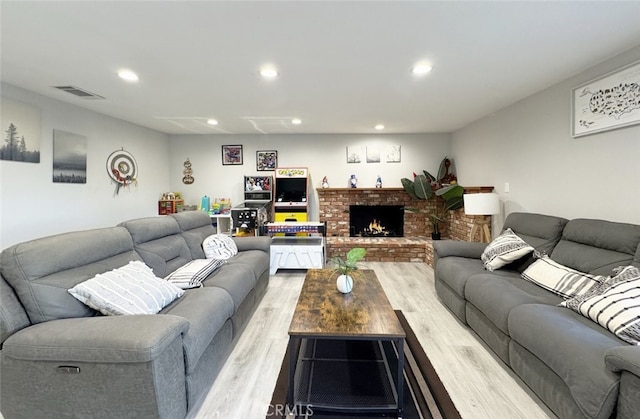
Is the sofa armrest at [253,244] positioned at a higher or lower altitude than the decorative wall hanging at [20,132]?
lower

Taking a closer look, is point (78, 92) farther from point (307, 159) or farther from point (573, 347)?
point (573, 347)

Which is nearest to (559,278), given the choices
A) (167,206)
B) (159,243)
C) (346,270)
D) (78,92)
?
(346,270)

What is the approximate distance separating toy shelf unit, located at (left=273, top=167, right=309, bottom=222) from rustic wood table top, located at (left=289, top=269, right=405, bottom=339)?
107 inches

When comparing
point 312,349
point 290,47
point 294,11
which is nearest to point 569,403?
point 312,349

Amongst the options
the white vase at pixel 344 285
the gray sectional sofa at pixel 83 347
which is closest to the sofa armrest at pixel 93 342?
the gray sectional sofa at pixel 83 347

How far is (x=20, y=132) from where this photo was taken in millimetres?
2896

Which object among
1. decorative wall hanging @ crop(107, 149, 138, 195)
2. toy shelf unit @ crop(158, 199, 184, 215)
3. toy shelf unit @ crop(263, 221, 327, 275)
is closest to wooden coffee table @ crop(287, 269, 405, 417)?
toy shelf unit @ crop(263, 221, 327, 275)

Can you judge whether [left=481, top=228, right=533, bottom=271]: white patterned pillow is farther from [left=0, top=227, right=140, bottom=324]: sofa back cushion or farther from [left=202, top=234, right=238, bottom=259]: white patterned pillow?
[left=0, top=227, right=140, bottom=324]: sofa back cushion

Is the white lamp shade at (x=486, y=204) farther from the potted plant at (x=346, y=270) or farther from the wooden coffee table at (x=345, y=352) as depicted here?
the potted plant at (x=346, y=270)

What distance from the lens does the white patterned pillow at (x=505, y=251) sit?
102 inches

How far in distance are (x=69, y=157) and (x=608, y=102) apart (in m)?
5.58

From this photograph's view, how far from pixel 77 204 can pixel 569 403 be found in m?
4.99

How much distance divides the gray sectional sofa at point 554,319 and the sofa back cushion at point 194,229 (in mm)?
2684

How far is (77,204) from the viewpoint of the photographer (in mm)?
3568
